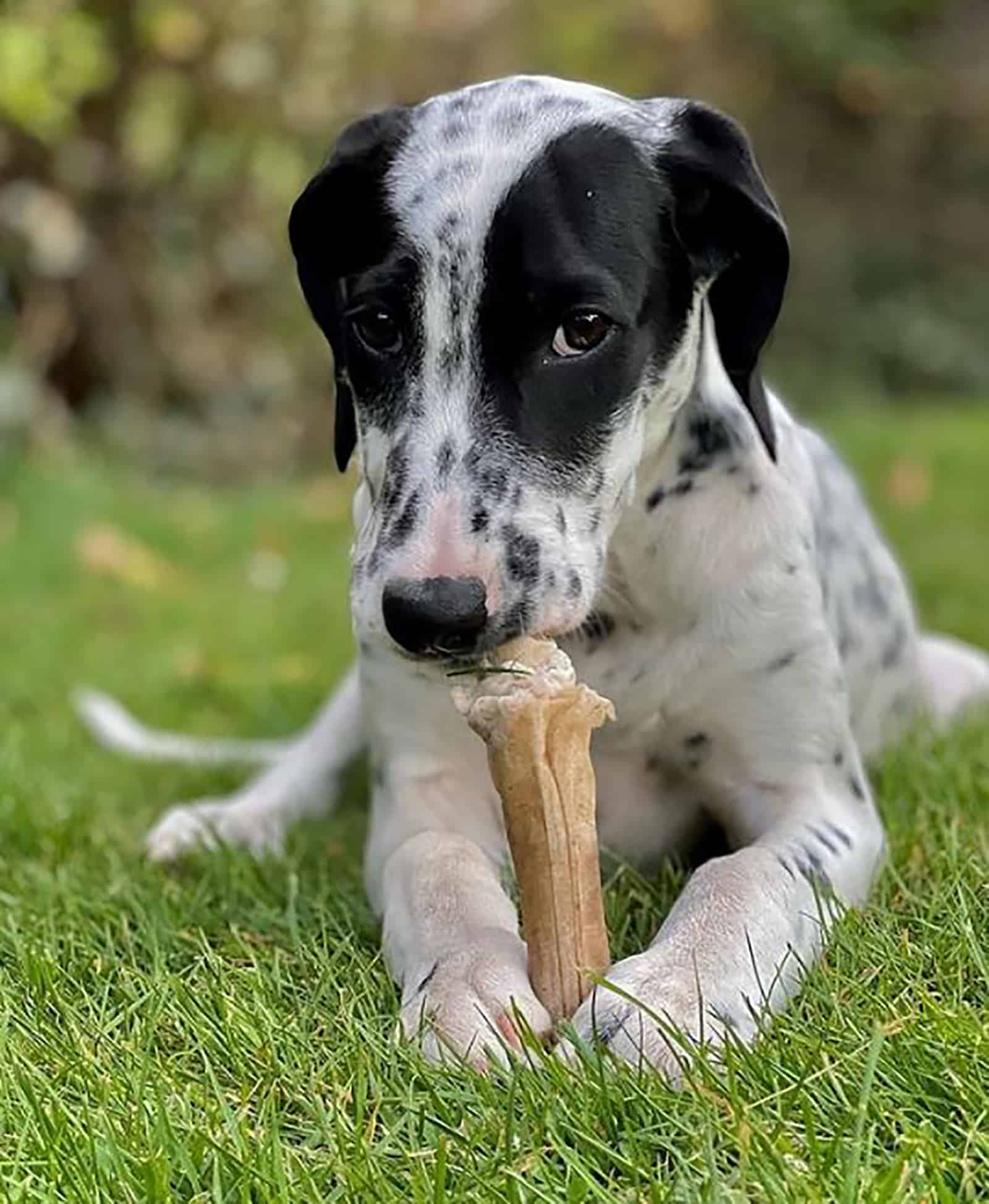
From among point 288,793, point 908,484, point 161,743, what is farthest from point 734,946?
point 908,484

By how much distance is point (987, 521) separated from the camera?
786cm

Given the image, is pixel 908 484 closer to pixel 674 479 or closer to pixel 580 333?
pixel 674 479

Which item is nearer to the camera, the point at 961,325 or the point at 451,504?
the point at 451,504

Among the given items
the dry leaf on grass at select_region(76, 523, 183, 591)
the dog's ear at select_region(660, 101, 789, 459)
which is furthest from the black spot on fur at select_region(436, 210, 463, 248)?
the dry leaf on grass at select_region(76, 523, 183, 591)

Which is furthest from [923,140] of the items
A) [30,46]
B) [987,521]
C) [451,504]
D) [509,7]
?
[451,504]

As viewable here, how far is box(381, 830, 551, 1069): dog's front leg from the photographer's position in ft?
8.89

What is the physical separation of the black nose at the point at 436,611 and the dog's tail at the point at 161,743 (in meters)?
2.41

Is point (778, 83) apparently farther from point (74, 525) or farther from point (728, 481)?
point (728, 481)

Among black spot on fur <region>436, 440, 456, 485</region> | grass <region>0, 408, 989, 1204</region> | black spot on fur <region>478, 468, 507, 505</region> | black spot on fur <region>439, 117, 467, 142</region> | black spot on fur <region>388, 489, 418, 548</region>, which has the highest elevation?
black spot on fur <region>439, 117, 467, 142</region>

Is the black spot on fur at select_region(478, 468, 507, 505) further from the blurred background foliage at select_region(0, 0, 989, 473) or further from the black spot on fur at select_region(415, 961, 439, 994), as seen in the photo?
the blurred background foliage at select_region(0, 0, 989, 473)

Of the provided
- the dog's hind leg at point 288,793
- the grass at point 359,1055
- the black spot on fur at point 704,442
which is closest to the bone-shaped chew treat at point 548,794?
the grass at point 359,1055

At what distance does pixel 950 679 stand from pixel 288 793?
1.88 metres

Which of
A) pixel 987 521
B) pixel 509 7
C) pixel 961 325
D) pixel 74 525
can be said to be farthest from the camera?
pixel 961 325

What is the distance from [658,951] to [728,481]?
3.60 feet
